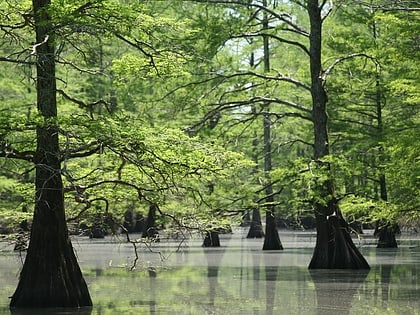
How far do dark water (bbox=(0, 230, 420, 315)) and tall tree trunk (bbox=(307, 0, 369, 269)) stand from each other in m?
0.66

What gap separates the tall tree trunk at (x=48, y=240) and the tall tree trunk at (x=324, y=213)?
798 cm

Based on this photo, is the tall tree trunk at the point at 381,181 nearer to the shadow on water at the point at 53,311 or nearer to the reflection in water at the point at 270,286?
the reflection in water at the point at 270,286

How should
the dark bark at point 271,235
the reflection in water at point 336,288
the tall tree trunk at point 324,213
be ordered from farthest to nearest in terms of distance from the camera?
the dark bark at point 271,235 < the tall tree trunk at point 324,213 < the reflection in water at point 336,288

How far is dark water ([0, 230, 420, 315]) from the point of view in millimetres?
12281

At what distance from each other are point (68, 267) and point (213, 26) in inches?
385

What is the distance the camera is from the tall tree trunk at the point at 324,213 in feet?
65.4

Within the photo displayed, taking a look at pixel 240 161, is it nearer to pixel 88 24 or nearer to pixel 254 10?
pixel 88 24

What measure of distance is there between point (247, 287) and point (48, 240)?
15.3 feet

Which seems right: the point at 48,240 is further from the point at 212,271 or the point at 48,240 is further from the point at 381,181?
the point at 381,181

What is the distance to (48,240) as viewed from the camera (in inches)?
500

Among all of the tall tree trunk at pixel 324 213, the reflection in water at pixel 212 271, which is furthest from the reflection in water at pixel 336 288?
the reflection in water at pixel 212 271

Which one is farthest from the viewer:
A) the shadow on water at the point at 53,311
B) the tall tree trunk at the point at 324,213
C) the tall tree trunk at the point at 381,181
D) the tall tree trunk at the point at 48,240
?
the tall tree trunk at the point at 381,181

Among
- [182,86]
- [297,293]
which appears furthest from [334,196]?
[297,293]

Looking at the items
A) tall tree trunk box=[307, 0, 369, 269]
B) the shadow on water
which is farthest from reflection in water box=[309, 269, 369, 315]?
the shadow on water
